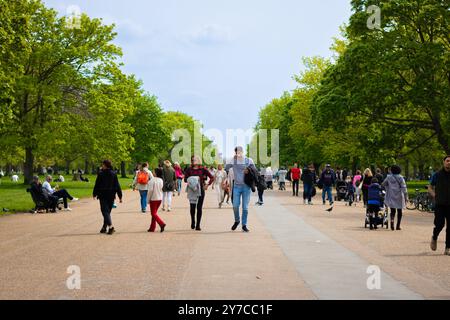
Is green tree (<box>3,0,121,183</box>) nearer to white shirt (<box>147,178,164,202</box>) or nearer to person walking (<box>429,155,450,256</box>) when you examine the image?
white shirt (<box>147,178,164,202</box>)

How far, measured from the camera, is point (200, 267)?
9820 millimetres

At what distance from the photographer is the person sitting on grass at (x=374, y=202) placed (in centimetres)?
1755

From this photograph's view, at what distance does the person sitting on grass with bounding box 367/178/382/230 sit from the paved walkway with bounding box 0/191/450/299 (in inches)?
22.4

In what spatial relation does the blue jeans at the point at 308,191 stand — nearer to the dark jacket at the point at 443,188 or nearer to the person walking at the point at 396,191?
the person walking at the point at 396,191

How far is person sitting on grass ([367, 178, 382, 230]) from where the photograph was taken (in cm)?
1755

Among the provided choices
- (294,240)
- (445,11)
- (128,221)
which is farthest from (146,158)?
(294,240)

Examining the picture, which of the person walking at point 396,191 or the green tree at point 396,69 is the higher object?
the green tree at point 396,69

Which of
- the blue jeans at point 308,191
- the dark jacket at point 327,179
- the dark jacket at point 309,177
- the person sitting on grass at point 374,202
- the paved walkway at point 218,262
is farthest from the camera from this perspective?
the blue jeans at point 308,191

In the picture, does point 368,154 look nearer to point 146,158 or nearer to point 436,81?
point 436,81

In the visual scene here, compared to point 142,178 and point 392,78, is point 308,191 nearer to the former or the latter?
point 392,78

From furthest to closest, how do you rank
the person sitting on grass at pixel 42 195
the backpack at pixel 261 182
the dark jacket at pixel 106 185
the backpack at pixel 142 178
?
1. the person sitting on grass at pixel 42 195
2. the backpack at pixel 142 178
3. the backpack at pixel 261 182
4. the dark jacket at pixel 106 185

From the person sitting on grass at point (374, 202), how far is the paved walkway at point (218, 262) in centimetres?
57

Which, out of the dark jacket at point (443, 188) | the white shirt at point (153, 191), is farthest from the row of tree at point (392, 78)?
the dark jacket at point (443, 188)
